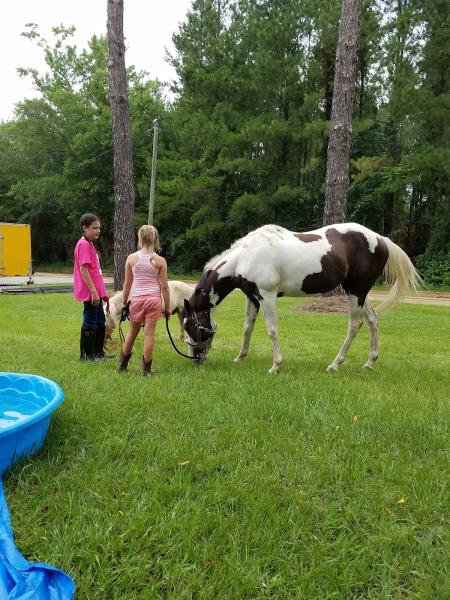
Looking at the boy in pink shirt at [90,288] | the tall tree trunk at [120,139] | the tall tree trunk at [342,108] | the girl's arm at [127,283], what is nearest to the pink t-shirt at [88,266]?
the boy in pink shirt at [90,288]

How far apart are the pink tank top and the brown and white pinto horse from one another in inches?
32.0

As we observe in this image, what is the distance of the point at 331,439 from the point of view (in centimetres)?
344

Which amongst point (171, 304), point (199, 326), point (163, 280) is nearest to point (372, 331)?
point (199, 326)

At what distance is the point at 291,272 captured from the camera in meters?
5.79

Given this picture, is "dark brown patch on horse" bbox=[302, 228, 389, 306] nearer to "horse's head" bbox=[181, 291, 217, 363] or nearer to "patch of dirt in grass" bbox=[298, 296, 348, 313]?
"horse's head" bbox=[181, 291, 217, 363]

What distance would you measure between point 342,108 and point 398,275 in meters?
6.89

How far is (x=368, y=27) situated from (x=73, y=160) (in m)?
23.9

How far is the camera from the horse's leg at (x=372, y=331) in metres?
6.00

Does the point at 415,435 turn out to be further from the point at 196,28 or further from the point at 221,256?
the point at 196,28

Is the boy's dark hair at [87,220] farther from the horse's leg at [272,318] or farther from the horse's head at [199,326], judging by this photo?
the horse's leg at [272,318]

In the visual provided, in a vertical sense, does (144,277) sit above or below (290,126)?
below

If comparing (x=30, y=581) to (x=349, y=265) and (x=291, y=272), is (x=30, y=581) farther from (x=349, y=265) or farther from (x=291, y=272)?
(x=349, y=265)

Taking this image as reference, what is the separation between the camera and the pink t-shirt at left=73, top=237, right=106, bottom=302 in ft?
18.9

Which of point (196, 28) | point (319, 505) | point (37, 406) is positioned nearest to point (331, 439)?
point (319, 505)
